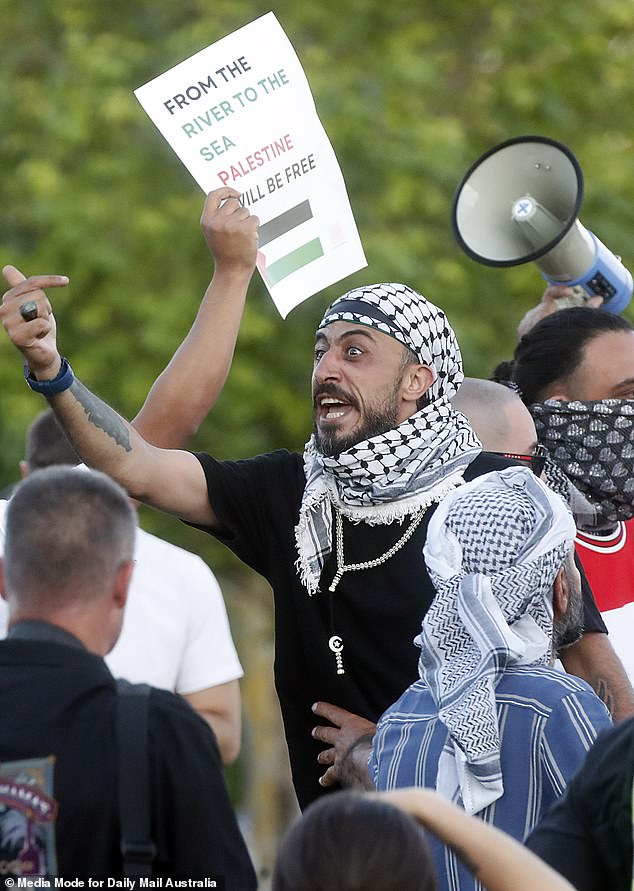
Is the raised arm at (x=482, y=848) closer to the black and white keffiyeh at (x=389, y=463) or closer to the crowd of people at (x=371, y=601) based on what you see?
the crowd of people at (x=371, y=601)

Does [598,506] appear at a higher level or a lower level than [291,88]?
lower

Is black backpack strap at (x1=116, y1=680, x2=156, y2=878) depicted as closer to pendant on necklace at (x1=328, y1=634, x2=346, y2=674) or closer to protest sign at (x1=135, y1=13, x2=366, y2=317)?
pendant on necklace at (x1=328, y1=634, x2=346, y2=674)

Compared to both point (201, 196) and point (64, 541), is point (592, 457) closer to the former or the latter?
point (64, 541)


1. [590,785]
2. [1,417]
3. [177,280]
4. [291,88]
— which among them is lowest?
[1,417]

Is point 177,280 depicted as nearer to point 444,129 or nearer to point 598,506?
point 444,129

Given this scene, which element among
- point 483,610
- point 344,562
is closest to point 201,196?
point 344,562

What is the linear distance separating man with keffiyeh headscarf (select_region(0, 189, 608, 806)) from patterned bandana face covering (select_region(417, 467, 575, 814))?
0.65m

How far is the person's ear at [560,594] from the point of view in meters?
3.44

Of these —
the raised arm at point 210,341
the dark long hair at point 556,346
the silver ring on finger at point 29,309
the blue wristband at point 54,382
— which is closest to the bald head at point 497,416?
the dark long hair at point 556,346

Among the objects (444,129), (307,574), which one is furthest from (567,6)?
(307,574)

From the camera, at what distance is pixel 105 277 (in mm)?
9234

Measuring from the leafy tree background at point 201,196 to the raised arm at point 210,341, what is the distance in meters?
4.46

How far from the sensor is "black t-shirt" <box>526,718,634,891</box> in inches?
95.8

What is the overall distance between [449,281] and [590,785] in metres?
7.07
